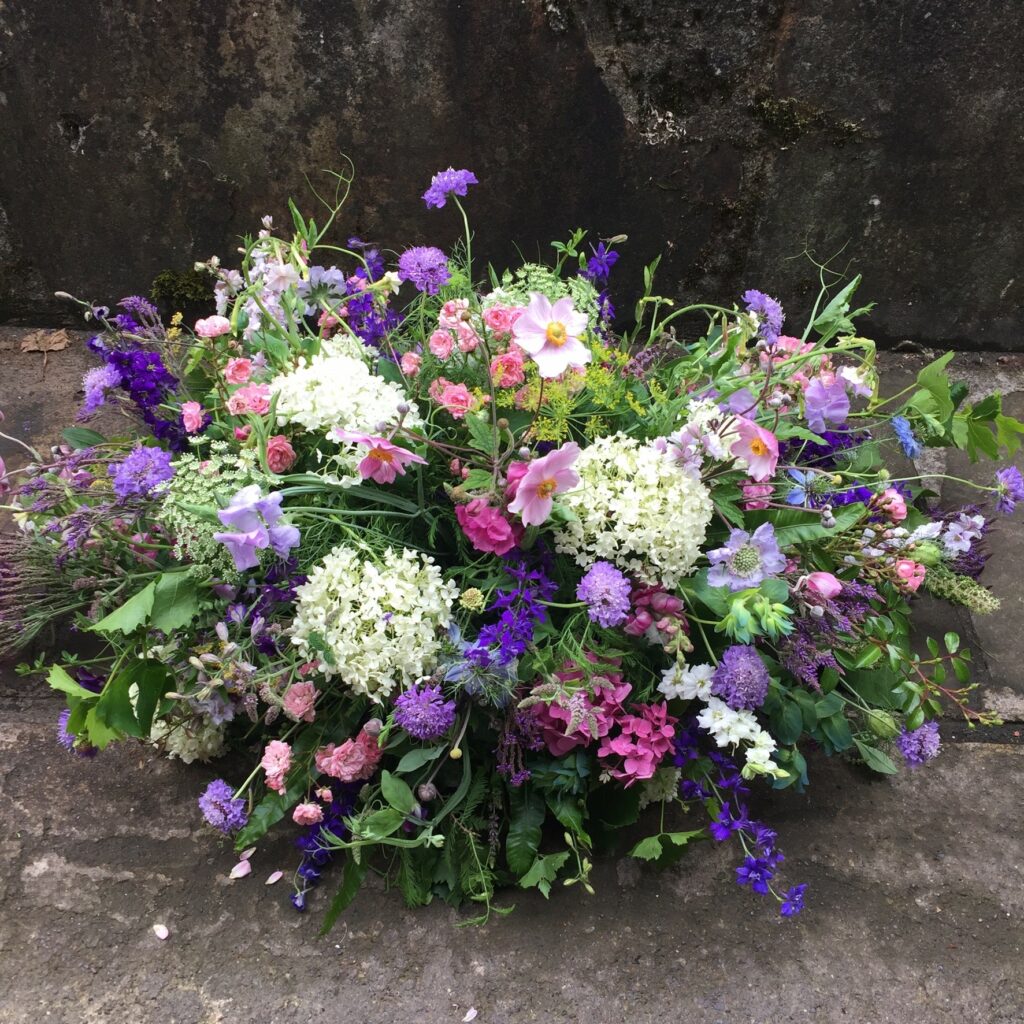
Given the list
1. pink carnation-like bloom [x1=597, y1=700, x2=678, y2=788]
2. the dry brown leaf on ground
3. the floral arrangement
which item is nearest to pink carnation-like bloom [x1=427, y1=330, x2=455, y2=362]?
the floral arrangement

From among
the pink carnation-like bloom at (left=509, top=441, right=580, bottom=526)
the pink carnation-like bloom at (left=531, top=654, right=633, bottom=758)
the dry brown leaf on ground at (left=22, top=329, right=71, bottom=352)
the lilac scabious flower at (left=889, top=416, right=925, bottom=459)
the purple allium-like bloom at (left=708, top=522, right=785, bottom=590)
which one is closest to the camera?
the pink carnation-like bloom at (left=509, top=441, right=580, bottom=526)

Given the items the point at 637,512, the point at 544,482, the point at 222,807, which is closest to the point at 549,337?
the point at 544,482

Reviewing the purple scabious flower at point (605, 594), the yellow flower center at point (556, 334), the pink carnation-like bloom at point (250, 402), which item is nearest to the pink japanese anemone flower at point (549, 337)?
the yellow flower center at point (556, 334)

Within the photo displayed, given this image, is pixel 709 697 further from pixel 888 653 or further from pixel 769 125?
pixel 769 125

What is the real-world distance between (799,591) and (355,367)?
2.83ft

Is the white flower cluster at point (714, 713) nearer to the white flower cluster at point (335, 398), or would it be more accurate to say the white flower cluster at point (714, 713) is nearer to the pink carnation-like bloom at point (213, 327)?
the white flower cluster at point (335, 398)

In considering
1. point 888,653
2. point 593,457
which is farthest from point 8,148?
point 888,653

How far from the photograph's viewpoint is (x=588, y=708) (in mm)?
1431

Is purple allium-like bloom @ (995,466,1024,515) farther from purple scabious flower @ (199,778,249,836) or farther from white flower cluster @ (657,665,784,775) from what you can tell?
purple scabious flower @ (199,778,249,836)

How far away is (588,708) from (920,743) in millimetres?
687

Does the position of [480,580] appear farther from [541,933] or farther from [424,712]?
[541,933]

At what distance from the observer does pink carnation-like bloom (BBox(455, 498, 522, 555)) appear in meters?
1.40

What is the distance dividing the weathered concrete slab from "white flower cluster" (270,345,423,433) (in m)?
0.84

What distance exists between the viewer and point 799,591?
139 centimetres
